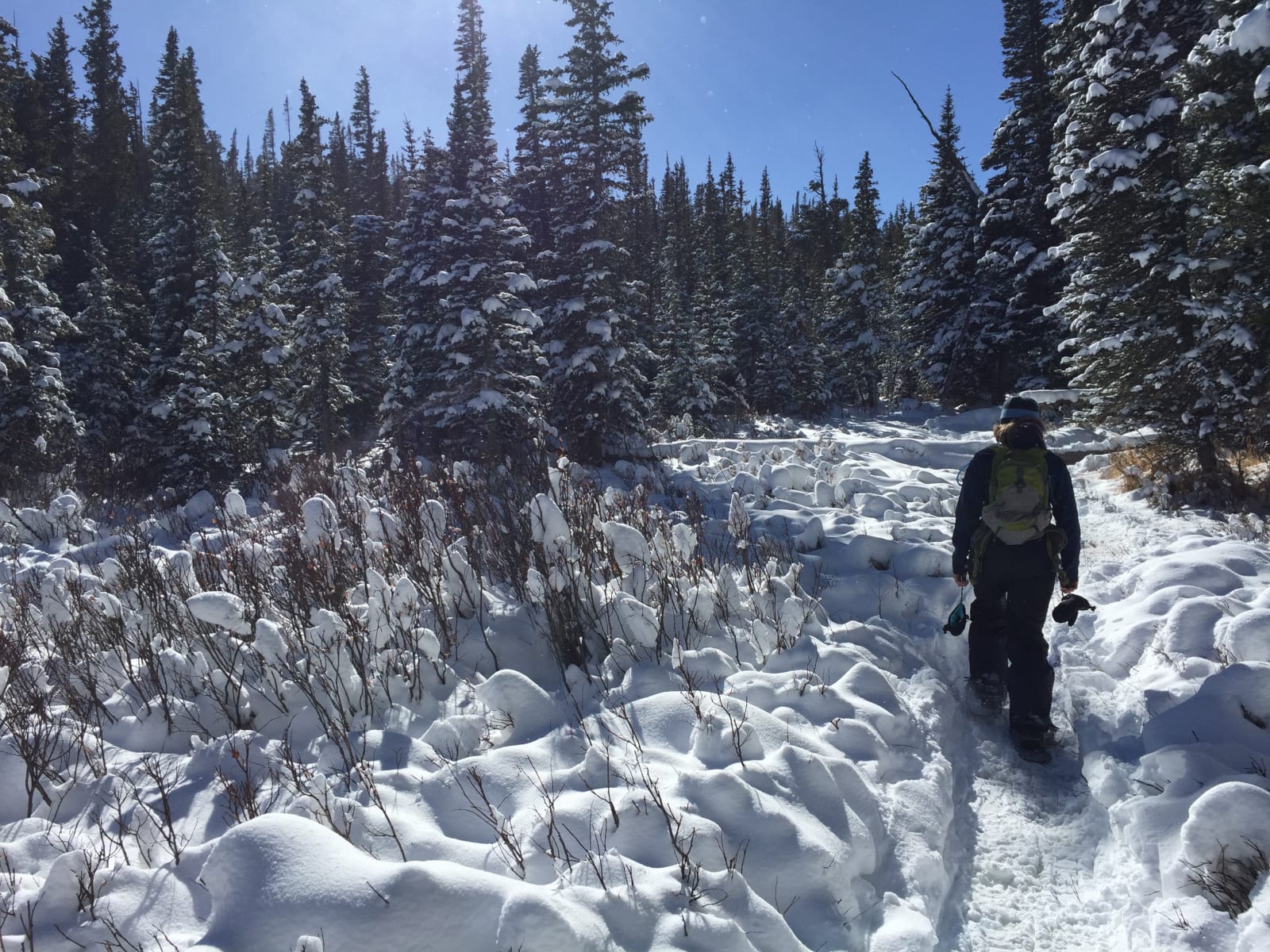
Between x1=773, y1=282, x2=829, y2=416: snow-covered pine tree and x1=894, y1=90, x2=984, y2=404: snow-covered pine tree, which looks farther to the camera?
x1=773, y1=282, x2=829, y2=416: snow-covered pine tree

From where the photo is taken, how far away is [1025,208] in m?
19.0

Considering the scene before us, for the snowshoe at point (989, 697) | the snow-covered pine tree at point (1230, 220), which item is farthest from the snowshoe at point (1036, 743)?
the snow-covered pine tree at point (1230, 220)

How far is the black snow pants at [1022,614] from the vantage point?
151 inches

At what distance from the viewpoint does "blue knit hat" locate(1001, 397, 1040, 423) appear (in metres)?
4.00

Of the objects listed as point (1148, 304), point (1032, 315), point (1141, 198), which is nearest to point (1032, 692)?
point (1148, 304)

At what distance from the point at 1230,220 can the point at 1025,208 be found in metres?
14.7

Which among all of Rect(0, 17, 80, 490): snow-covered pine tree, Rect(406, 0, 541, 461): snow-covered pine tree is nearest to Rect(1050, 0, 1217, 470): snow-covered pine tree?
Rect(406, 0, 541, 461): snow-covered pine tree

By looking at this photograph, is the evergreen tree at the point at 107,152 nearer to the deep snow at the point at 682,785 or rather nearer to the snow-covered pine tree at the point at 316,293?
the snow-covered pine tree at the point at 316,293

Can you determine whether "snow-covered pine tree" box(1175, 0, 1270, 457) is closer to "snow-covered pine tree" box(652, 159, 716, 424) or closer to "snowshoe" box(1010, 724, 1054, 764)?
"snowshoe" box(1010, 724, 1054, 764)

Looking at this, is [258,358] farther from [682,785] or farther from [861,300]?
[861,300]

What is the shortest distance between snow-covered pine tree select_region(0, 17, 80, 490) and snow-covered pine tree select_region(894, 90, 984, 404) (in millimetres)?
24132

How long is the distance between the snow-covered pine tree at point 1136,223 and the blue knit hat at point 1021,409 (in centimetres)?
549

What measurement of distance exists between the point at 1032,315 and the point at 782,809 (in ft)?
69.3

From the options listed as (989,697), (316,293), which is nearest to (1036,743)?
(989,697)
